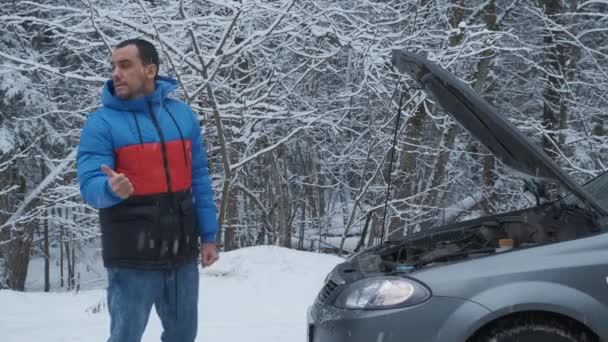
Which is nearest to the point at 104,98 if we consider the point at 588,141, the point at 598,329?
the point at 598,329

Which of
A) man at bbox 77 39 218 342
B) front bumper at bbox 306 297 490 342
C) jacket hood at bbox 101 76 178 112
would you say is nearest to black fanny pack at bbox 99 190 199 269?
man at bbox 77 39 218 342

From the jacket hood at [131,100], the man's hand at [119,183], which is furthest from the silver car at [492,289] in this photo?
the jacket hood at [131,100]

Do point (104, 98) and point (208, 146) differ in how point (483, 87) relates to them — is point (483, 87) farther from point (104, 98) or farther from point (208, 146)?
point (104, 98)

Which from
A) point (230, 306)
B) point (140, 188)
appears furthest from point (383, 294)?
point (230, 306)

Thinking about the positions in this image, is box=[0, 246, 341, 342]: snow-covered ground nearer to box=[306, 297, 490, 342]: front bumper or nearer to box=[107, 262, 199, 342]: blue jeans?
box=[107, 262, 199, 342]: blue jeans

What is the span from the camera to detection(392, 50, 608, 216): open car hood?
2.96m

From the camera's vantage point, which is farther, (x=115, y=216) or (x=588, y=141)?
(x=588, y=141)

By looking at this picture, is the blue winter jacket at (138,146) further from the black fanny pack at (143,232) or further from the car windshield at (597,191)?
the car windshield at (597,191)

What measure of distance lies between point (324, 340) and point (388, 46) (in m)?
6.53

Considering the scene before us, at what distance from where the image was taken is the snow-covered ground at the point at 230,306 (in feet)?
15.4

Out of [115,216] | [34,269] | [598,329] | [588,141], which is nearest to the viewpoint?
[598,329]

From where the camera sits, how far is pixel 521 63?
12633 millimetres

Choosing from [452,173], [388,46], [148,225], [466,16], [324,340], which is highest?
[466,16]

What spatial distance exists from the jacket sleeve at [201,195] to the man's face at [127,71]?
1.26 feet
